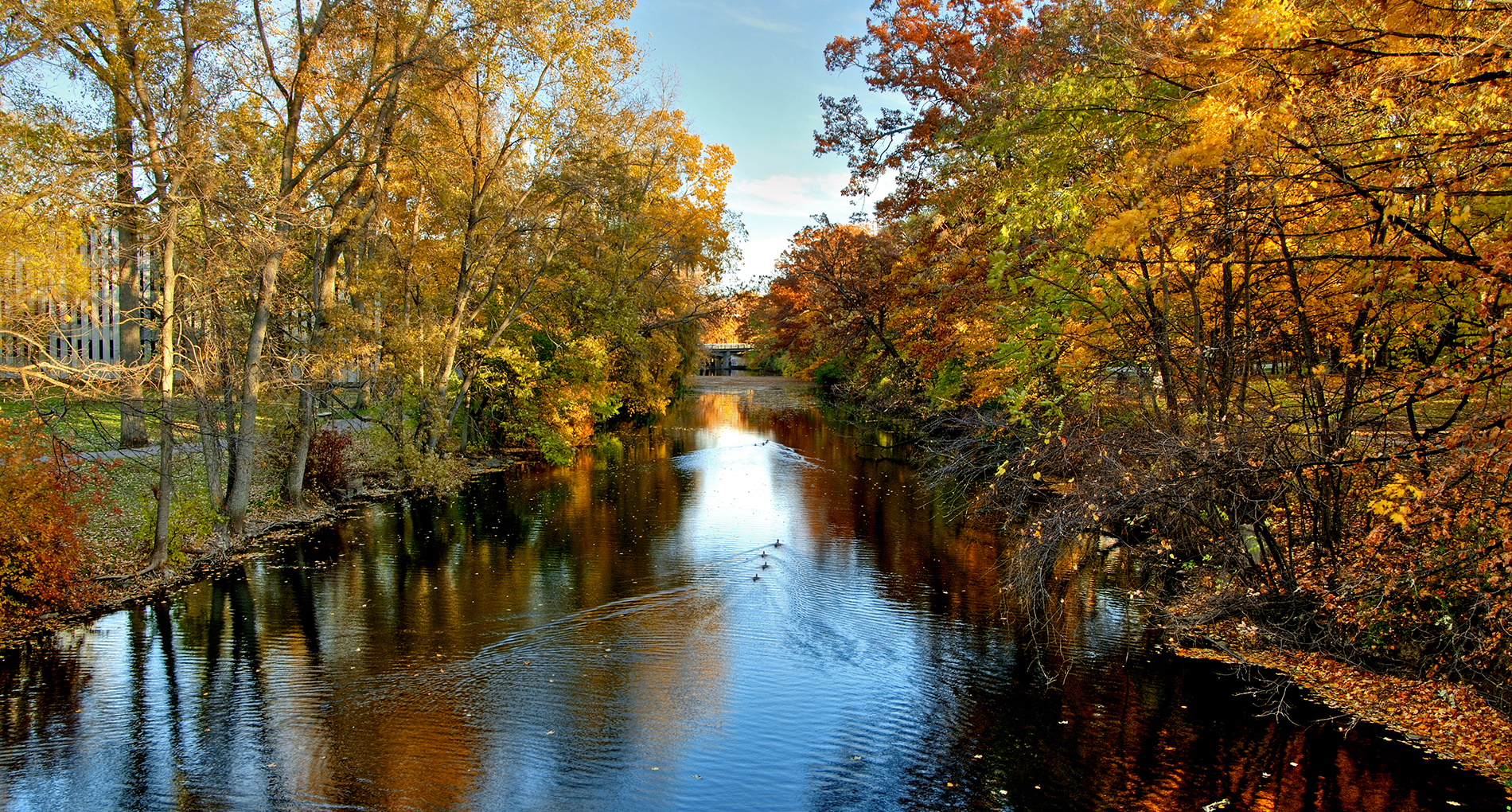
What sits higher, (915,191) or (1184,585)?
(915,191)

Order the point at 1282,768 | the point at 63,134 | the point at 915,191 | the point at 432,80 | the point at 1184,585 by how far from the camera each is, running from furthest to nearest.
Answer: the point at 915,191, the point at 432,80, the point at 63,134, the point at 1184,585, the point at 1282,768

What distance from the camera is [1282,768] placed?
6.97m

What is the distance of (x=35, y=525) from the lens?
9.48 meters

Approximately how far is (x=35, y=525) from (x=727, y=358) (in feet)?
258

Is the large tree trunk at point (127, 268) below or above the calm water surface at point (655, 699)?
above

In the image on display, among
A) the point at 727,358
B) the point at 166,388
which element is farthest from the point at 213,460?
the point at 727,358

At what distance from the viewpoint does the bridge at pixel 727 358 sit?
83.2 meters

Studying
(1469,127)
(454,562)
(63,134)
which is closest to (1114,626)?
(1469,127)

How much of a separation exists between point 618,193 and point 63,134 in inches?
509

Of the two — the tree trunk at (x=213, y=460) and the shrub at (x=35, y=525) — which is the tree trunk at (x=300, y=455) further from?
the shrub at (x=35, y=525)

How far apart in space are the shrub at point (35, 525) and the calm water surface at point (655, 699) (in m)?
0.71

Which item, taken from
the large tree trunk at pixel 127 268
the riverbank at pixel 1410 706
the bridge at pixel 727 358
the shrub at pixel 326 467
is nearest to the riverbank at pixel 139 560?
the shrub at pixel 326 467

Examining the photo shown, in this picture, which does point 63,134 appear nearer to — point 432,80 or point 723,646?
point 432,80

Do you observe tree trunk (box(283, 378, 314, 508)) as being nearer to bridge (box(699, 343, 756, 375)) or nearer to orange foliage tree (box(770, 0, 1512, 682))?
orange foliage tree (box(770, 0, 1512, 682))
